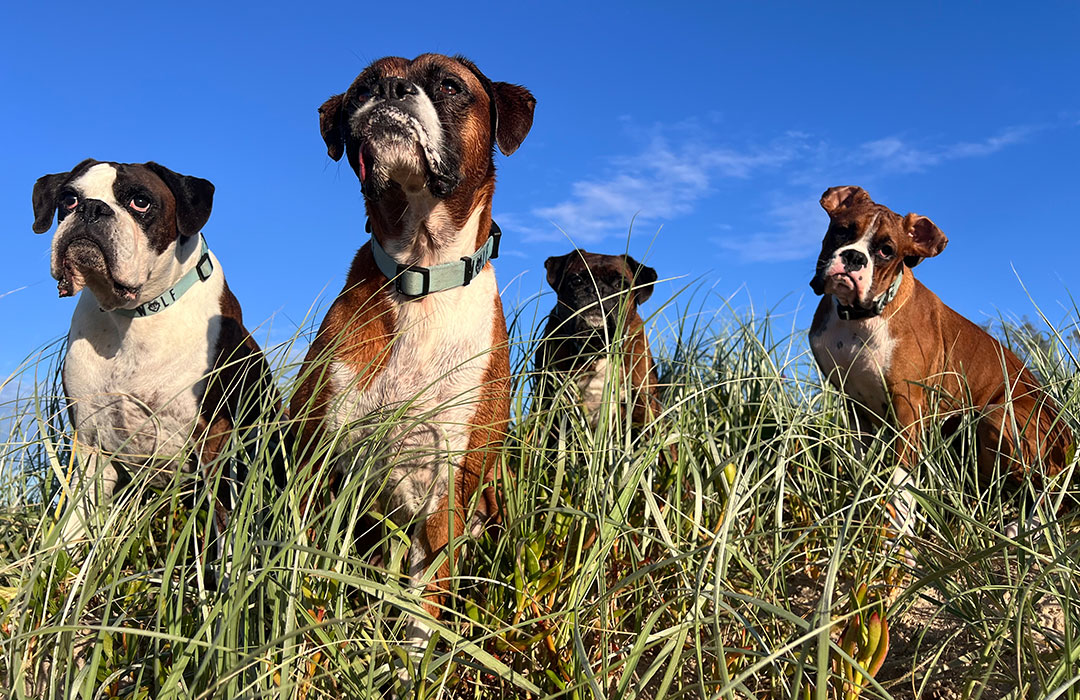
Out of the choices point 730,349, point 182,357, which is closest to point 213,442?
point 182,357

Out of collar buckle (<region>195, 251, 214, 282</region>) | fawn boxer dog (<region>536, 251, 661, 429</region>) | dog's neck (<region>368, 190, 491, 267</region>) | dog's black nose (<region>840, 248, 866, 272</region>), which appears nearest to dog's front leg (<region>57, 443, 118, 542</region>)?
collar buckle (<region>195, 251, 214, 282</region>)

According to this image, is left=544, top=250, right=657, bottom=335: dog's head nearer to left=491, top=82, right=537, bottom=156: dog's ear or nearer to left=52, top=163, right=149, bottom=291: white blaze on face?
left=491, top=82, right=537, bottom=156: dog's ear

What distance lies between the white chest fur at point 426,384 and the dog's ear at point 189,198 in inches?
56.5

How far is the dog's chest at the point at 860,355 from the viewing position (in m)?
4.69

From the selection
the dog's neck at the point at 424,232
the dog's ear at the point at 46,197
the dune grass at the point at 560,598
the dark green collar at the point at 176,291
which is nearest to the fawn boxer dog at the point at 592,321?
the dune grass at the point at 560,598

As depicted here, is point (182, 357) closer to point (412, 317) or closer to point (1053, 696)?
point (412, 317)

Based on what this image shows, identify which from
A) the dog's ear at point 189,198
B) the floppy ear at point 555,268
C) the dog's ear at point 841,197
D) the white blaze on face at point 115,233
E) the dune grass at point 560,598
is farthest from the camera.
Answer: the floppy ear at point 555,268

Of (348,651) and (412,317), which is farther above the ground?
(412,317)

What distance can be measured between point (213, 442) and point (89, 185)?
4.69ft

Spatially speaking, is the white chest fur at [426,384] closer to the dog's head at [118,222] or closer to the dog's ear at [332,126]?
the dog's ear at [332,126]

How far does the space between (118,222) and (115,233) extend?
0.07 meters

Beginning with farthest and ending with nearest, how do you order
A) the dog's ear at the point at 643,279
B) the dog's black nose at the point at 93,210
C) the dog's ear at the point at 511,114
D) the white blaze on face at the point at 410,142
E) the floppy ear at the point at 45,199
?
the dog's ear at the point at 643,279, the floppy ear at the point at 45,199, the dog's black nose at the point at 93,210, the dog's ear at the point at 511,114, the white blaze on face at the point at 410,142

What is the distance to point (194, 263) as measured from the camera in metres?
4.16

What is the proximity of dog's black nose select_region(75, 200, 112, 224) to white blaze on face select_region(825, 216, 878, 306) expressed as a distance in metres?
3.71
